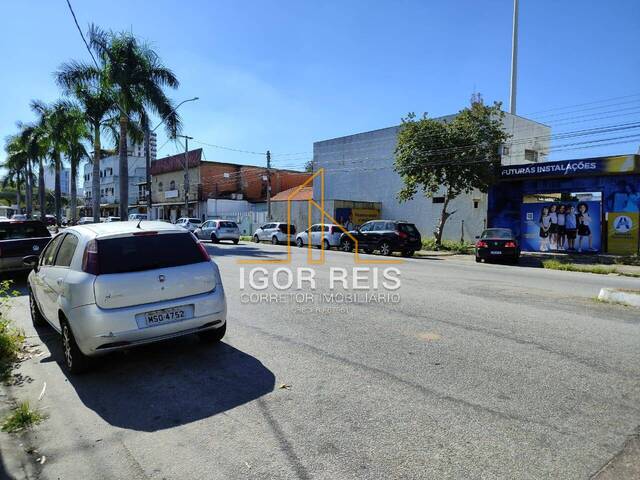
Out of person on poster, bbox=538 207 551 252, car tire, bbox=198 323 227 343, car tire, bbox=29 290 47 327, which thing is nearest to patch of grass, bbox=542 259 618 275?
person on poster, bbox=538 207 551 252

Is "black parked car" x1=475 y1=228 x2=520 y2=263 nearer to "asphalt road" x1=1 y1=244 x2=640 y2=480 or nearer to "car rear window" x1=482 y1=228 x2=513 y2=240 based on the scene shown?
"car rear window" x1=482 y1=228 x2=513 y2=240

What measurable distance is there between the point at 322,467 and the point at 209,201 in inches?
1683

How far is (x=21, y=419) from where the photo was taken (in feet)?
12.6

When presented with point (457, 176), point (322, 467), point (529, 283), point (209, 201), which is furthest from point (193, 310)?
point (209, 201)

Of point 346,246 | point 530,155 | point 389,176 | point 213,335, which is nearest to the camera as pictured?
point 213,335

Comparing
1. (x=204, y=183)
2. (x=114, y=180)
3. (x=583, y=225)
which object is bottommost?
(x=583, y=225)

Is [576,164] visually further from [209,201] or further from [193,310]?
[209,201]

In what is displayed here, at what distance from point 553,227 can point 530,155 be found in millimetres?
9823

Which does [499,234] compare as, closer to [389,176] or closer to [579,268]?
[579,268]

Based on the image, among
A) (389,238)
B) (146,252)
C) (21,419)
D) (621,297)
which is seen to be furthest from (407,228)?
(21,419)

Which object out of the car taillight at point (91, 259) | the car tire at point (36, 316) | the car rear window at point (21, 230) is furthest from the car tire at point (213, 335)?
the car rear window at point (21, 230)

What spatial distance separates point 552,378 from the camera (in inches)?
178

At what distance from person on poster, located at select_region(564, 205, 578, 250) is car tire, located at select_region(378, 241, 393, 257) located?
29.5ft

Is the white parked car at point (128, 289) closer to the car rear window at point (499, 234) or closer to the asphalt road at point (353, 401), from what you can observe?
the asphalt road at point (353, 401)
